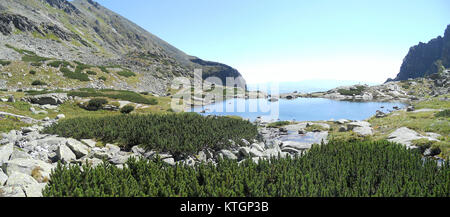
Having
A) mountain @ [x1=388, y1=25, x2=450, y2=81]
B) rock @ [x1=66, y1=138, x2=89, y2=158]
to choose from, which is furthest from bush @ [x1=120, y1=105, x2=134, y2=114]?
mountain @ [x1=388, y1=25, x2=450, y2=81]

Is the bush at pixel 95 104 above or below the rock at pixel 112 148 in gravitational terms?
above

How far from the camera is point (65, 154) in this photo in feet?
28.8

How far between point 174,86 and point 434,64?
163 metres

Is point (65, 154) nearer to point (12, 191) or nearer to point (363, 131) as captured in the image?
point (12, 191)

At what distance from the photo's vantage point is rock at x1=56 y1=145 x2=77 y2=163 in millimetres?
8562

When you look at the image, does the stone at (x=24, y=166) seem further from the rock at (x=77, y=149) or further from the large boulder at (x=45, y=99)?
the large boulder at (x=45, y=99)

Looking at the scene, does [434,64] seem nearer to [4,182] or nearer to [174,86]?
[174,86]

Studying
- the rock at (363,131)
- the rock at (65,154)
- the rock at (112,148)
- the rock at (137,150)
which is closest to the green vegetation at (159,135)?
the rock at (137,150)

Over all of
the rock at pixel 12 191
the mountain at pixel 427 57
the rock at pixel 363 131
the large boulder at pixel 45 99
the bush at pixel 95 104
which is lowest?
the rock at pixel 363 131

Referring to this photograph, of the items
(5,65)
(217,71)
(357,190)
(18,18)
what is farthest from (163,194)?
(217,71)

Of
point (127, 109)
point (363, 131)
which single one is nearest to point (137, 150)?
point (127, 109)

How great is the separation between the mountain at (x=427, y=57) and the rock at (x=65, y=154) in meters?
179

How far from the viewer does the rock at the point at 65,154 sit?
8.56m
